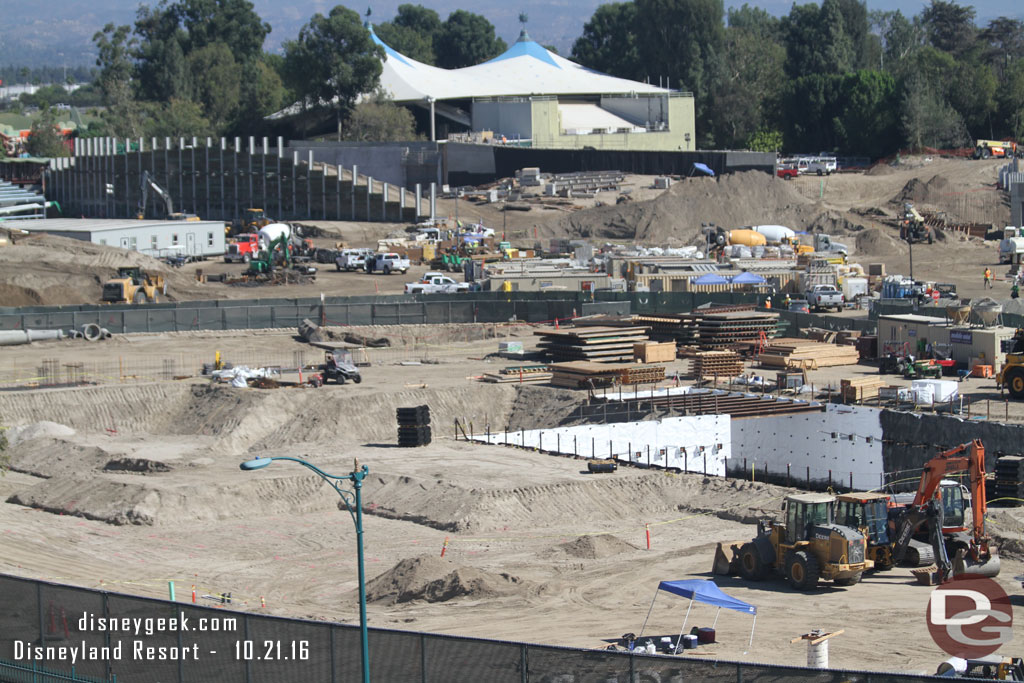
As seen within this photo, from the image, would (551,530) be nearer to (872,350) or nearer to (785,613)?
(785,613)

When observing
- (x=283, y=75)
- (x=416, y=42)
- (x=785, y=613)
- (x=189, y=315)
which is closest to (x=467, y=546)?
(x=785, y=613)

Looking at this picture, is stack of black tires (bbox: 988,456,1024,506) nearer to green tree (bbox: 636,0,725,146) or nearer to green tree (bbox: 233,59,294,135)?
green tree (bbox: 233,59,294,135)

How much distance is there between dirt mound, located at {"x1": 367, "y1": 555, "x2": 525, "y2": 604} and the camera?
26000 millimetres

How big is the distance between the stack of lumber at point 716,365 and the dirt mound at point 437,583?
21283 millimetres

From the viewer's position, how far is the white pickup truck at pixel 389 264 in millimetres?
73750

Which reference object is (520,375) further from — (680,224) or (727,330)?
(680,224)

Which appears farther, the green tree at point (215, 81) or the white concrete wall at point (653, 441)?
the green tree at point (215, 81)

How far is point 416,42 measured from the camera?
17950cm

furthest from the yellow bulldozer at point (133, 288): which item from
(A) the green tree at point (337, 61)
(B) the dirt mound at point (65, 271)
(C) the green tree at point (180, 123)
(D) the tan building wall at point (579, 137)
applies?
(C) the green tree at point (180, 123)

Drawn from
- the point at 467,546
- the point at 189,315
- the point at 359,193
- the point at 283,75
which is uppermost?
the point at 283,75

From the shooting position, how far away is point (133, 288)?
6356 cm

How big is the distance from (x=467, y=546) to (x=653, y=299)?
2981cm

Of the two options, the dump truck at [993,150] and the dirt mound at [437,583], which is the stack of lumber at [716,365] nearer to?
the dirt mound at [437,583]

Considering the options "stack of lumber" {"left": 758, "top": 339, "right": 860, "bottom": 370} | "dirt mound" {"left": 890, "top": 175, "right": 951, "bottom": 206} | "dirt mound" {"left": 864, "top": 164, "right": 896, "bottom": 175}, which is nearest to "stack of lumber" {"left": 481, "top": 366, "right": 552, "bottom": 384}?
"stack of lumber" {"left": 758, "top": 339, "right": 860, "bottom": 370}
